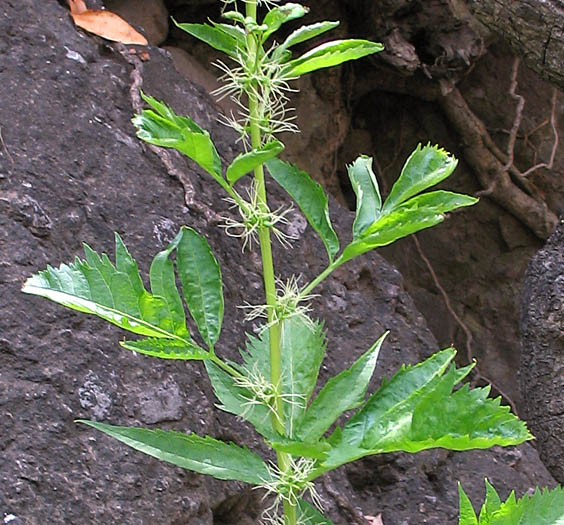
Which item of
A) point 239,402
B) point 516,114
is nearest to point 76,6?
point 239,402

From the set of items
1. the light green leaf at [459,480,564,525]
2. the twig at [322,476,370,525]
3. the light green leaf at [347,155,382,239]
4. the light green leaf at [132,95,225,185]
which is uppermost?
the light green leaf at [132,95,225,185]

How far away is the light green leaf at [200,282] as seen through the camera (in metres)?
0.97

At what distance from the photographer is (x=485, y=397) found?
829mm

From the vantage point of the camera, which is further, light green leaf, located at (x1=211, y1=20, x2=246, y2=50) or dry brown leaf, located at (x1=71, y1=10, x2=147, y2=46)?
dry brown leaf, located at (x1=71, y1=10, x2=147, y2=46)

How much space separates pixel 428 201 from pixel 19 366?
60 cm

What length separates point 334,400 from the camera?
0.98m

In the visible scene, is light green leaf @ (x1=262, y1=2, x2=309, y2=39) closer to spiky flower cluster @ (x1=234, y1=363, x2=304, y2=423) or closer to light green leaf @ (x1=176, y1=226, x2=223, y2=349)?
light green leaf @ (x1=176, y1=226, x2=223, y2=349)

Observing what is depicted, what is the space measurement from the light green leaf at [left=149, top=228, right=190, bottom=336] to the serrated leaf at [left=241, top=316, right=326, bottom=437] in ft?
0.41

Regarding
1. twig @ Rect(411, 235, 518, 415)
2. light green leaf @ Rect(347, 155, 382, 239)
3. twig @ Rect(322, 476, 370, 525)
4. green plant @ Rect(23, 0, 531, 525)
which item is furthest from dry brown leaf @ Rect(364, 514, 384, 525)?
twig @ Rect(411, 235, 518, 415)

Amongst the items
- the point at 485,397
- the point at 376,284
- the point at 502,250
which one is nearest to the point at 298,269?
the point at 376,284

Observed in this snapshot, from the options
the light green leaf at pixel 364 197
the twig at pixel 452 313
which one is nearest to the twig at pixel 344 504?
the light green leaf at pixel 364 197

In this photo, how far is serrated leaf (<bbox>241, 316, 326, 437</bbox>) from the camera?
3.25ft

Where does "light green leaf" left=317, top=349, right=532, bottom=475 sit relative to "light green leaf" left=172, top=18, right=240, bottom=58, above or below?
below

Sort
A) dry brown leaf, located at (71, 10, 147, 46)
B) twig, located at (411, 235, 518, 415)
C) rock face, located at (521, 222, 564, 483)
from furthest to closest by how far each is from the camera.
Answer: twig, located at (411, 235, 518, 415) → rock face, located at (521, 222, 564, 483) → dry brown leaf, located at (71, 10, 147, 46)
